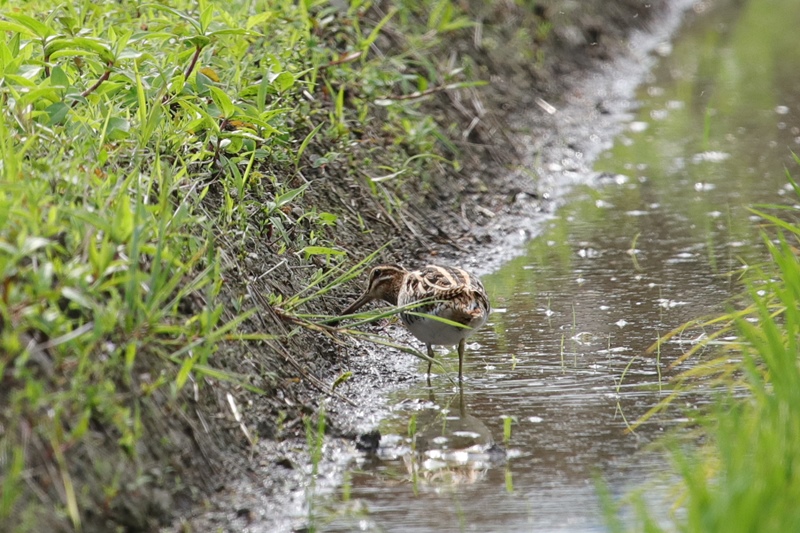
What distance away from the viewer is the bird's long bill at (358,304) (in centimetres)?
616

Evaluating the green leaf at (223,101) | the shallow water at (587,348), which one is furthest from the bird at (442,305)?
the green leaf at (223,101)

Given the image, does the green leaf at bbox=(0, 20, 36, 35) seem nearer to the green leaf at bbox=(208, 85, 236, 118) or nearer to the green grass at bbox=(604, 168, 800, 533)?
the green leaf at bbox=(208, 85, 236, 118)

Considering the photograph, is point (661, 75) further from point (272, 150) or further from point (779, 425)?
point (779, 425)

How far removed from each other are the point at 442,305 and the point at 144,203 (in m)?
1.53

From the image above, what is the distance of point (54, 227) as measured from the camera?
415cm

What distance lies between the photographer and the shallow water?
14.2 ft

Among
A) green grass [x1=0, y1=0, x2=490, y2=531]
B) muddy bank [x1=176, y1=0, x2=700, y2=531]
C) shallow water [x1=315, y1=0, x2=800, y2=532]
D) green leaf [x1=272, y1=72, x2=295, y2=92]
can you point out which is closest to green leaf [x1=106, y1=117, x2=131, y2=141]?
green grass [x1=0, y1=0, x2=490, y2=531]

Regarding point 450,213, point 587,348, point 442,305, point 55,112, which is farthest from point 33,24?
point 450,213

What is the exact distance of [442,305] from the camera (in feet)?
18.0

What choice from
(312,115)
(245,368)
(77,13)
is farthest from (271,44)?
(245,368)

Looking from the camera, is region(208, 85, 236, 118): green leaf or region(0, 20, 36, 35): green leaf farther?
region(208, 85, 236, 118): green leaf

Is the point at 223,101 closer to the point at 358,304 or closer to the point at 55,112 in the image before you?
the point at 55,112

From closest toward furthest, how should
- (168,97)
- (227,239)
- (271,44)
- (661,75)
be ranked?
(227,239), (168,97), (271,44), (661,75)

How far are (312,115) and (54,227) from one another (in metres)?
3.42
